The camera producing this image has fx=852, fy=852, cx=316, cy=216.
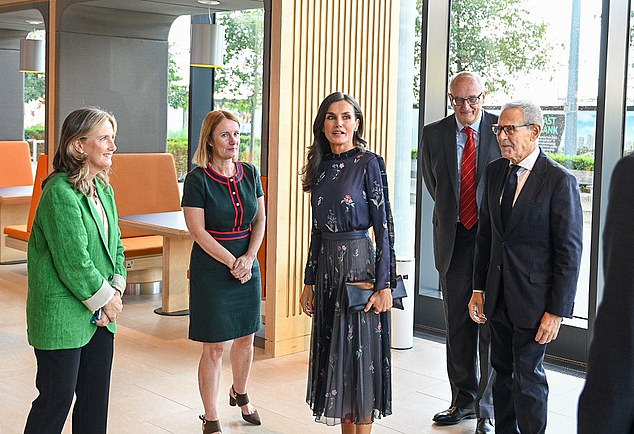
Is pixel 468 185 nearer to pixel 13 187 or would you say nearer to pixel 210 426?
pixel 210 426

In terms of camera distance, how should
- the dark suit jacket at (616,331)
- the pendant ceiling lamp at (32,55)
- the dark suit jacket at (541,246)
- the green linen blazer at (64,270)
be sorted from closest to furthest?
the dark suit jacket at (616,331)
the green linen blazer at (64,270)
the dark suit jacket at (541,246)
the pendant ceiling lamp at (32,55)

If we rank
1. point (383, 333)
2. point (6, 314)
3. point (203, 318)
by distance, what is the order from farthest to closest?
1. point (6, 314)
2. point (203, 318)
3. point (383, 333)

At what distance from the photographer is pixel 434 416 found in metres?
4.59

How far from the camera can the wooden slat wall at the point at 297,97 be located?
5.67 meters

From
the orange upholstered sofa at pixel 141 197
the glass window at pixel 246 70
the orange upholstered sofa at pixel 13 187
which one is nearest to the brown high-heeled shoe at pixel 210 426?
the orange upholstered sofa at pixel 141 197

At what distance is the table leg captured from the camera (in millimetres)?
6930

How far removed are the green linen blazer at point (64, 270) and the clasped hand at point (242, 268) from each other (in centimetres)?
101

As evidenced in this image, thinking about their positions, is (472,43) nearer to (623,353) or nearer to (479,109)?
(479,109)

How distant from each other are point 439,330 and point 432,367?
0.94 m

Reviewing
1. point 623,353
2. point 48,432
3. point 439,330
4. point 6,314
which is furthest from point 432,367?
point 623,353

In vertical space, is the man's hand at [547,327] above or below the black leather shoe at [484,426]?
above

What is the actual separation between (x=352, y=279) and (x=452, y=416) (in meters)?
1.22

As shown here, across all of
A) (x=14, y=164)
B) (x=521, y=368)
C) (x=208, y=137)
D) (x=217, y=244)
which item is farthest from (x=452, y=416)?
(x=14, y=164)

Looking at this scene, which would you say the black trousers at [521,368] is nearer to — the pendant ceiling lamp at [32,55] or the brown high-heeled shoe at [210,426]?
the brown high-heeled shoe at [210,426]
